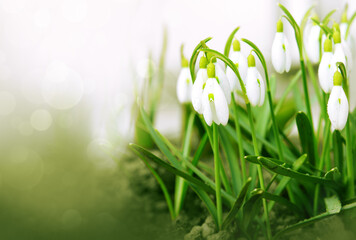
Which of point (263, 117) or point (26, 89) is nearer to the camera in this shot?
point (263, 117)

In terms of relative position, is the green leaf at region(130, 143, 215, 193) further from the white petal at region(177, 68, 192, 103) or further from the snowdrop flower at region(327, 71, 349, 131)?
the snowdrop flower at region(327, 71, 349, 131)

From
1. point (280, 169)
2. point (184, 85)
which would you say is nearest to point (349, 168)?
point (280, 169)

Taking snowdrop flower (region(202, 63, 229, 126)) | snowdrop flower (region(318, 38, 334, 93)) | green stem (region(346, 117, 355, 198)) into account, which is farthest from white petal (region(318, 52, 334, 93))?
snowdrop flower (region(202, 63, 229, 126))

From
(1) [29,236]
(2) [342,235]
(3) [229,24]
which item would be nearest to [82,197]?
(1) [29,236]

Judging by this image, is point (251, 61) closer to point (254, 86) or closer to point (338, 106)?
point (254, 86)

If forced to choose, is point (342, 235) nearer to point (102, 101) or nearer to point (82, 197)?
point (82, 197)

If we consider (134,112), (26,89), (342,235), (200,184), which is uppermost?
(26,89)
